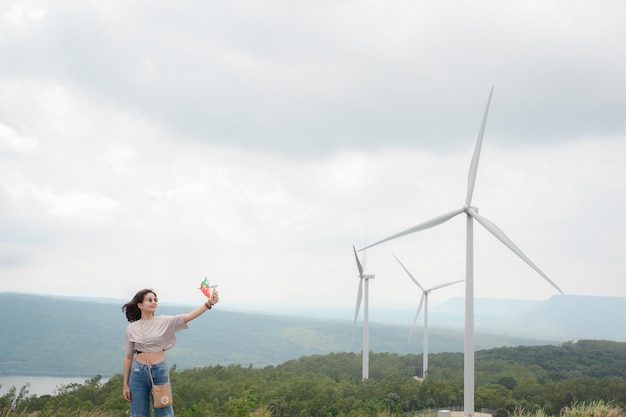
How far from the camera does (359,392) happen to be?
4538cm

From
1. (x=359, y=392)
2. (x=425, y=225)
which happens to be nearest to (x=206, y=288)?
(x=425, y=225)

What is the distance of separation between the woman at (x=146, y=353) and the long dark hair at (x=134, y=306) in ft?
0.26

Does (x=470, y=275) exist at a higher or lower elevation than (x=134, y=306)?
higher

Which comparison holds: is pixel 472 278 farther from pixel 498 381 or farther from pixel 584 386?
pixel 498 381

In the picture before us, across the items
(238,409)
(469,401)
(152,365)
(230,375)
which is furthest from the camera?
(230,375)

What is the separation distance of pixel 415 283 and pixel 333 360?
1194 inches

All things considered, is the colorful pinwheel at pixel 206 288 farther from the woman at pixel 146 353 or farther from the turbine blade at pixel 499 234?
the turbine blade at pixel 499 234

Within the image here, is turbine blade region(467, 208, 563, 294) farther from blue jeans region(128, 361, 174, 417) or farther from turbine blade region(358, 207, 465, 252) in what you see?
blue jeans region(128, 361, 174, 417)

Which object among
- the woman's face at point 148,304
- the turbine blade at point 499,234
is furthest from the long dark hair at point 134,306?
the turbine blade at point 499,234

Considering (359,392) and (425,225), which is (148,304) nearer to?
(425,225)

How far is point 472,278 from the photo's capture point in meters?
25.5

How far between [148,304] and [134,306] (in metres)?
0.32

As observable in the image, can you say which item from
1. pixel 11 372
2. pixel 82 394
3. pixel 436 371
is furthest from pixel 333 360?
pixel 11 372

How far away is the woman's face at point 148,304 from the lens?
871 centimetres
